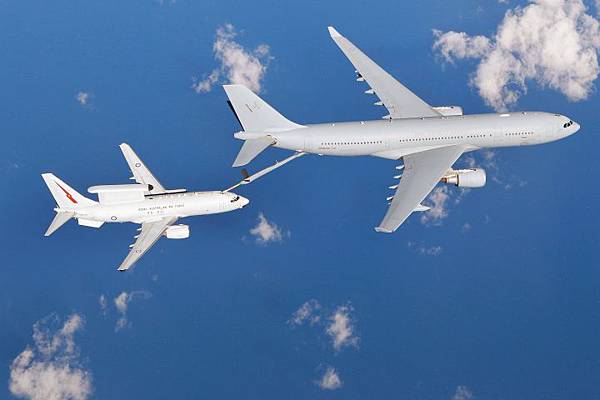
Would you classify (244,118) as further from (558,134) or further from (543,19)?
(543,19)

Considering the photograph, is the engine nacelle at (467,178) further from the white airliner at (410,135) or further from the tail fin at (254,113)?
the tail fin at (254,113)

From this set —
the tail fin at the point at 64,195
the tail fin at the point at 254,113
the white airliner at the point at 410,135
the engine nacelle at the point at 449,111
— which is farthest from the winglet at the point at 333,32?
the tail fin at the point at 64,195

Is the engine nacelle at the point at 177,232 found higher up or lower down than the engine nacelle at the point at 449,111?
lower down

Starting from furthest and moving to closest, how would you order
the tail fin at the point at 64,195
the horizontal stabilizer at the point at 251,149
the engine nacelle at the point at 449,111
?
the engine nacelle at the point at 449,111, the horizontal stabilizer at the point at 251,149, the tail fin at the point at 64,195

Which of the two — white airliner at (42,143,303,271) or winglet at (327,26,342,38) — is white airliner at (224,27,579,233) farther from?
winglet at (327,26,342,38)

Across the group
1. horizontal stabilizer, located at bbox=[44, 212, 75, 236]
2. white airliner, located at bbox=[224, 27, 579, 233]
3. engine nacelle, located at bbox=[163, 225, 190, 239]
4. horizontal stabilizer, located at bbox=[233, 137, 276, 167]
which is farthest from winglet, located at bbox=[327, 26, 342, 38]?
horizontal stabilizer, located at bbox=[44, 212, 75, 236]

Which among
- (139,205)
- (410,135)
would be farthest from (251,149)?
(410,135)

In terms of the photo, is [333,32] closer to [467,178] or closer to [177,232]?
[467,178]
